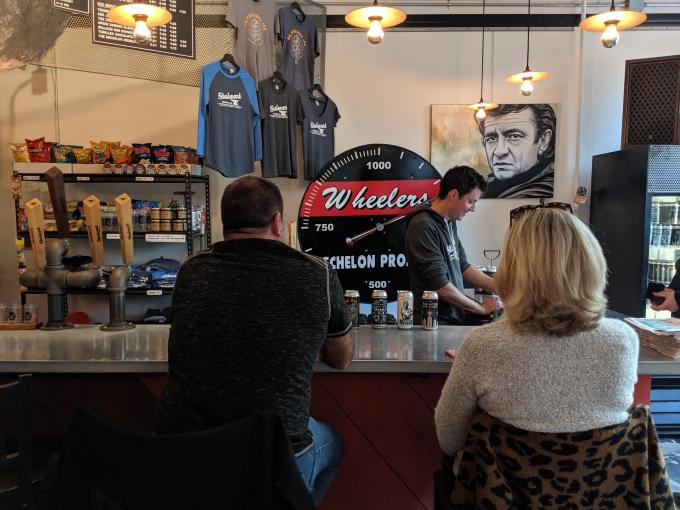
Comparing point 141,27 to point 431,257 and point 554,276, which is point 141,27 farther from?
point 554,276

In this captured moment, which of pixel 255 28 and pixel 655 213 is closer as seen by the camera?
pixel 655 213

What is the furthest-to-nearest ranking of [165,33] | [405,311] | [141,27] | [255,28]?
[255,28] → [165,33] → [141,27] → [405,311]

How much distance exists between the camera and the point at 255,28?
4074 mm

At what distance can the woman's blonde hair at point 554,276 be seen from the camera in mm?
1180

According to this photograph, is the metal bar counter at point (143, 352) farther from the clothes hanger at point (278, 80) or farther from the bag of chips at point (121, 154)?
the clothes hanger at point (278, 80)

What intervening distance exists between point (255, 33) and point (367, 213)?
1.71 m

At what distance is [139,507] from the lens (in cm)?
102

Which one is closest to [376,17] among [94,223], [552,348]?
[94,223]

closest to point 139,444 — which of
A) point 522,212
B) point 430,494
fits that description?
point 522,212

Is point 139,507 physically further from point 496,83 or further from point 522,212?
point 496,83

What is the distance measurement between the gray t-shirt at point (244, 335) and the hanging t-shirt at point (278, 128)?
2.75m

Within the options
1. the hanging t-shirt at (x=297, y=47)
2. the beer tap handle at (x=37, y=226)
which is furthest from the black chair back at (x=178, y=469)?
the hanging t-shirt at (x=297, y=47)

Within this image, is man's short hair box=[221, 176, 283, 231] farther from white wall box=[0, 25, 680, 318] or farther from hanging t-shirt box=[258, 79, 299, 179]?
white wall box=[0, 25, 680, 318]

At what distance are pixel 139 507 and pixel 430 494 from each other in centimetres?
131
